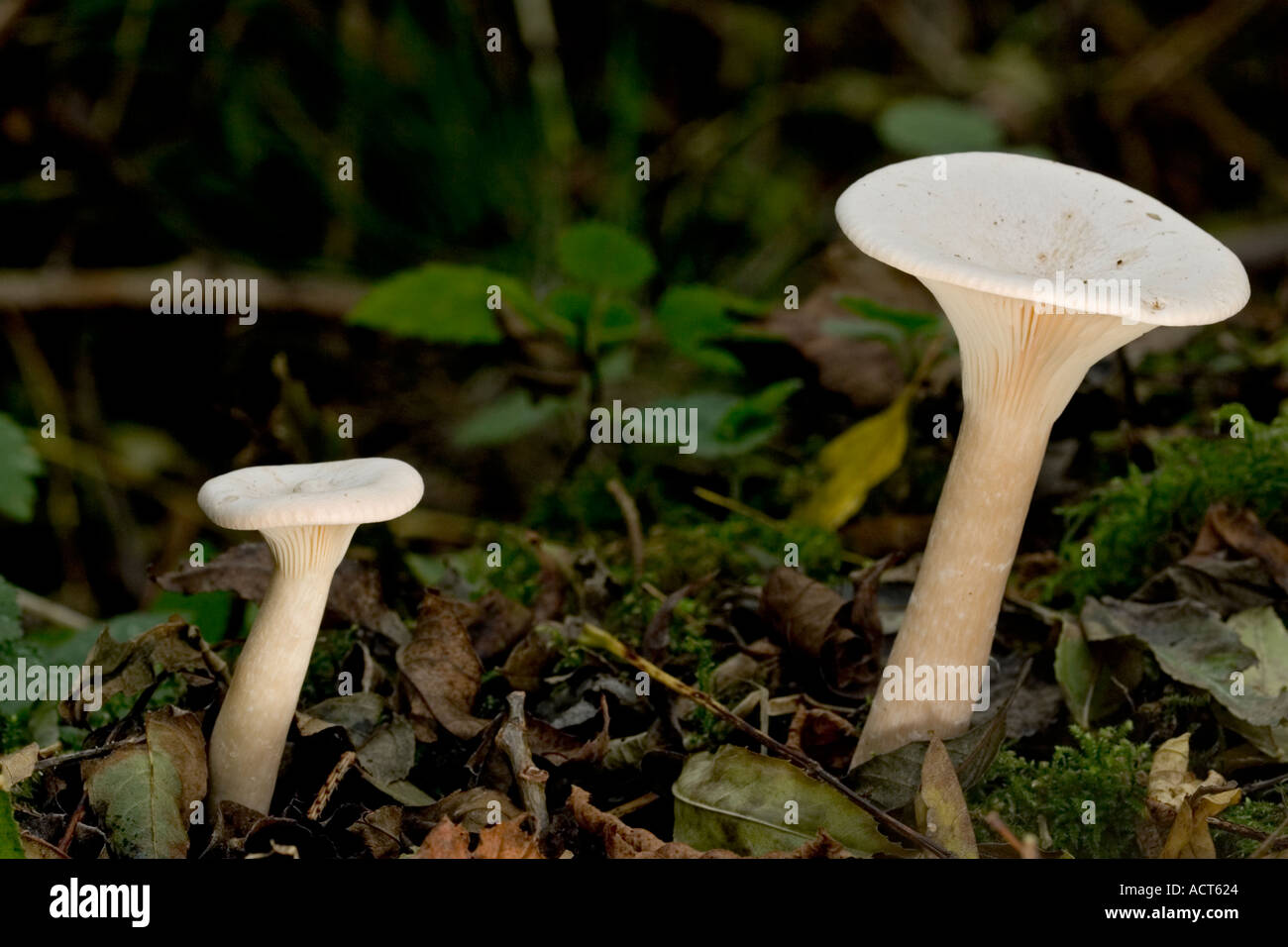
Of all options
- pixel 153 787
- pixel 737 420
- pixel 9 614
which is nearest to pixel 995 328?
pixel 737 420

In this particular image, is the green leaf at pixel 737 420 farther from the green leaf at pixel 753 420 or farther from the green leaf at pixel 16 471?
the green leaf at pixel 16 471

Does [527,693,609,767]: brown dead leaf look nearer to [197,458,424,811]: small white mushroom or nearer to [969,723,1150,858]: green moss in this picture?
[197,458,424,811]: small white mushroom

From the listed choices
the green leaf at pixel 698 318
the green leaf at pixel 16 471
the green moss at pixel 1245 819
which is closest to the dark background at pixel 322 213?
the green leaf at pixel 698 318

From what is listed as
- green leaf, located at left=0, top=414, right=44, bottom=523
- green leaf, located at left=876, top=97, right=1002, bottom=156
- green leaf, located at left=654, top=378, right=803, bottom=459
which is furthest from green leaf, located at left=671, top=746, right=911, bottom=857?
green leaf, located at left=876, top=97, right=1002, bottom=156

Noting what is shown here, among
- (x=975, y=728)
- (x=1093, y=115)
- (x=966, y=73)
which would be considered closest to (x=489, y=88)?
(x=966, y=73)

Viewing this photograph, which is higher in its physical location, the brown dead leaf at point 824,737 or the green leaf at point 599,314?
the green leaf at point 599,314

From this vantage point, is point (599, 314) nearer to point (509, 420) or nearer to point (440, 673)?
point (509, 420)
